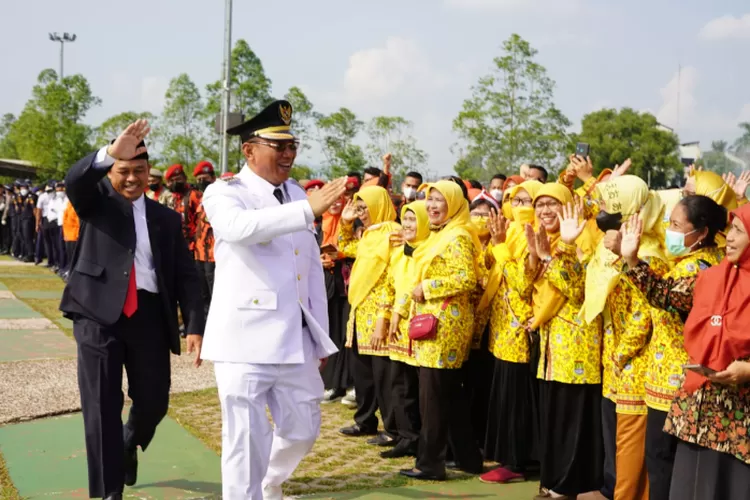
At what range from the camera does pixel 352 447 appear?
21.7 feet

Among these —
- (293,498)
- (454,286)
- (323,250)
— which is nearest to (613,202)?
(454,286)

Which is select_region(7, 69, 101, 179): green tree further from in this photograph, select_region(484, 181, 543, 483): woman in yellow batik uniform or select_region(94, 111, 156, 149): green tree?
select_region(484, 181, 543, 483): woman in yellow batik uniform

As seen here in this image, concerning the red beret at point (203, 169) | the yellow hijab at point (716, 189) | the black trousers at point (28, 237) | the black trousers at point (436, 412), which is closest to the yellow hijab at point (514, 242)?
the black trousers at point (436, 412)

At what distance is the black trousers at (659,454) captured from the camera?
4406mm

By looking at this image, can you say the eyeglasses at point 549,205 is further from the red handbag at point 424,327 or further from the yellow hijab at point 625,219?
the red handbag at point 424,327

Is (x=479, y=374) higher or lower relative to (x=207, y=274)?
lower

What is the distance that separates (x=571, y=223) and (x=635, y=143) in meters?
38.1

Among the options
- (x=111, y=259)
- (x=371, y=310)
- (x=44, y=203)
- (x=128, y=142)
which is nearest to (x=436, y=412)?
(x=371, y=310)

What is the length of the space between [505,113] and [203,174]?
39.6ft

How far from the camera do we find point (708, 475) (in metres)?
3.83

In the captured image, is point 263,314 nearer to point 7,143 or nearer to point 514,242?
point 514,242

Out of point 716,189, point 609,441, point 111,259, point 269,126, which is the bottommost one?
point 609,441

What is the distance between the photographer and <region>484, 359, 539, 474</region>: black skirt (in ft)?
19.2

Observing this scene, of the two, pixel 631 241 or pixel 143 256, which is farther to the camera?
pixel 143 256
